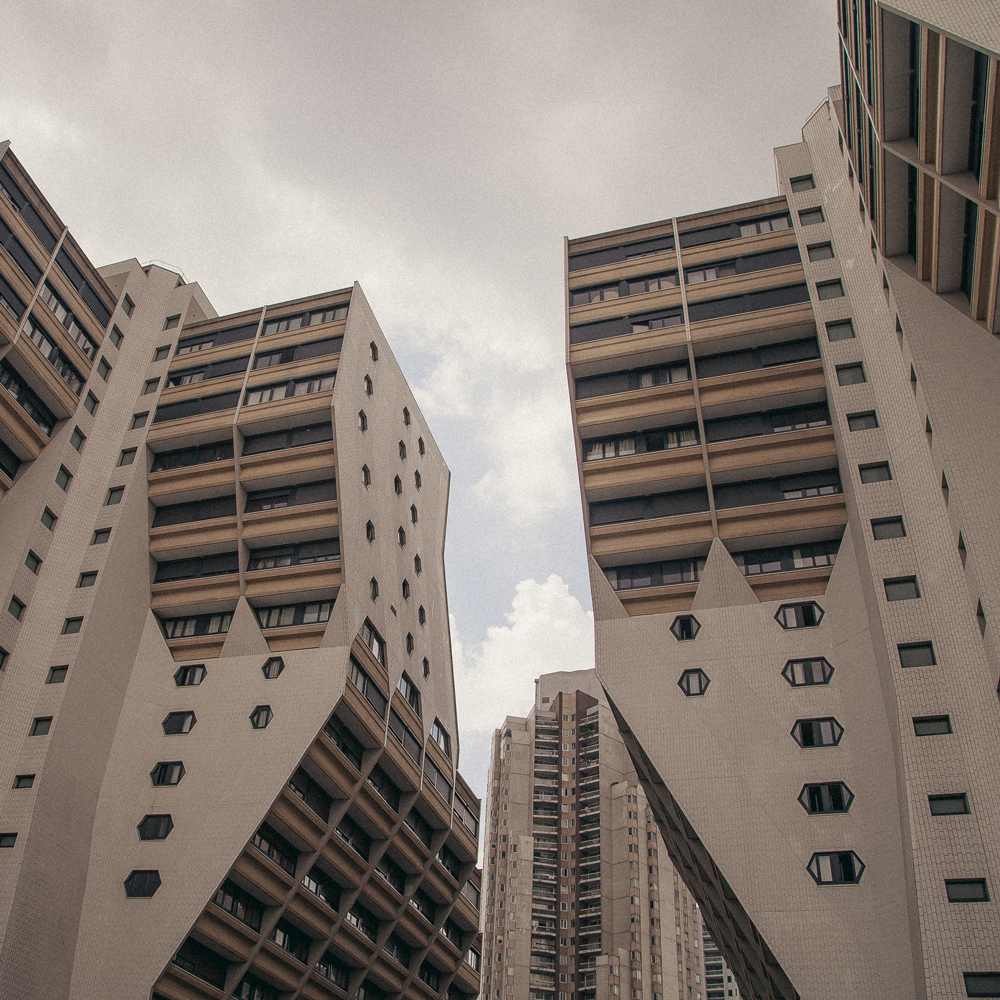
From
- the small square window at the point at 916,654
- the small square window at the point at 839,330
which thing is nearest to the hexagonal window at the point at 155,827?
the small square window at the point at 916,654

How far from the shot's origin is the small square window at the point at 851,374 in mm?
34812

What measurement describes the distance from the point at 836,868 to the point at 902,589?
9246 mm

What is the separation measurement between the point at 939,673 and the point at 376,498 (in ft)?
86.0

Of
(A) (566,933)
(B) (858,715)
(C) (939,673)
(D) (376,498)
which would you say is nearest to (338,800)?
(D) (376,498)

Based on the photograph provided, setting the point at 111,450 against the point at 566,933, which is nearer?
the point at 111,450

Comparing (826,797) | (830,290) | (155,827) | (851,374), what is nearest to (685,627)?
(826,797)

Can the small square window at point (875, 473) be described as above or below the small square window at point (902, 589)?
above

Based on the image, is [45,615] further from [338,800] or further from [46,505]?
[338,800]

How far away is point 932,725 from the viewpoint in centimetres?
2711

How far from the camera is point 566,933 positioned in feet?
299

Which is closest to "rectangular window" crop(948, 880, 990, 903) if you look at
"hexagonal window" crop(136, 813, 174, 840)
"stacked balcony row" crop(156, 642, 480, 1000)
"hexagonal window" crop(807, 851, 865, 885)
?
"hexagonal window" crop(807, 851, 865, 885)

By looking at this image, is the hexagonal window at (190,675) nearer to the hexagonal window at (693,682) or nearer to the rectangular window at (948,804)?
the hexagonal window at (693,682)

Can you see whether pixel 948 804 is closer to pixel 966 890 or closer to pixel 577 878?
pixel 966 890

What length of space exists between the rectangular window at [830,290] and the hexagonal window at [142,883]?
34904 millimetres
